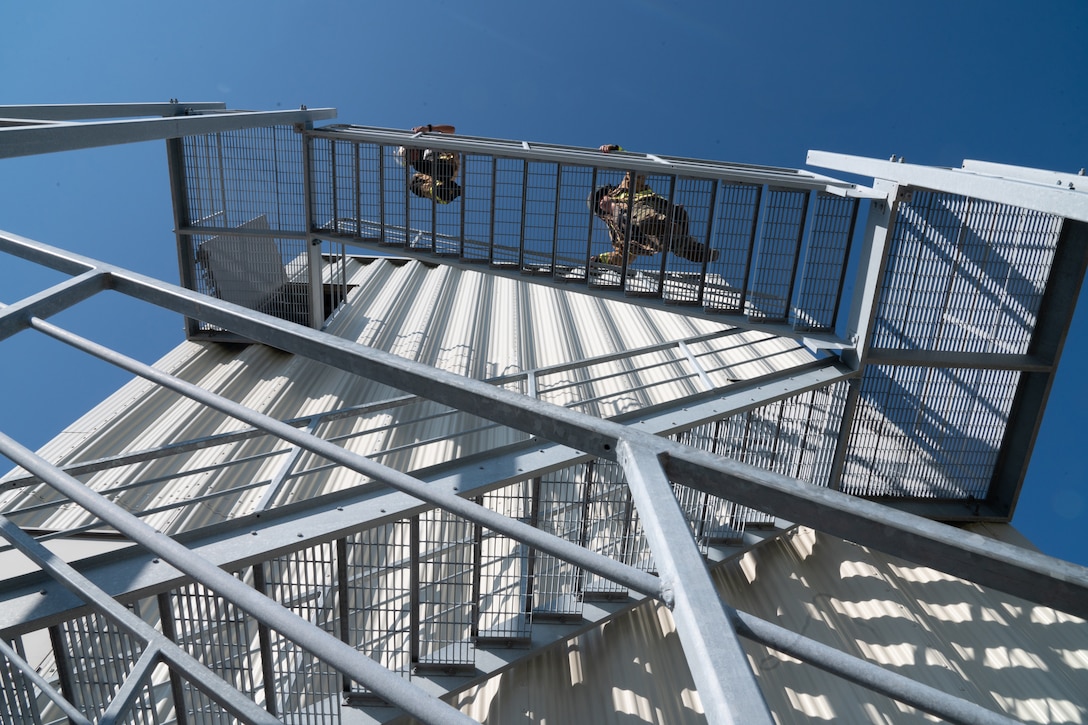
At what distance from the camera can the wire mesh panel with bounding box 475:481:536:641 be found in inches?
183

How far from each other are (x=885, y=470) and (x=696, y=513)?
244cm

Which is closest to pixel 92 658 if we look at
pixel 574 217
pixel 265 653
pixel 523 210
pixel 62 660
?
pixel 62 660

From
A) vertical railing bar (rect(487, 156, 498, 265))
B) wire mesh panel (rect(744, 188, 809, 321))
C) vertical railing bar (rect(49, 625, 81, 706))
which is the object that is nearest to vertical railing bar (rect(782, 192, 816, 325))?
wire mesh panel (rect(744, 188, 809, 321))

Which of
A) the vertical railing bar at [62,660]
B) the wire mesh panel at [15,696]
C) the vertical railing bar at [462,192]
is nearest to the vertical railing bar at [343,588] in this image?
the vertical railing bar at [62,660]

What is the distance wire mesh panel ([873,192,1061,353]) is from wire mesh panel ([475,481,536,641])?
141 inches

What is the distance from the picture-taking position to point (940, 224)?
579cm

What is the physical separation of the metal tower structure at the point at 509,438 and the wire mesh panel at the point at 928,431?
3 centimetres

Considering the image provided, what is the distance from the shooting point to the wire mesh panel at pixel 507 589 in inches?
183

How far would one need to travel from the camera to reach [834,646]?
5.53 metres

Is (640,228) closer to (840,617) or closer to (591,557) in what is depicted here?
(840,617)

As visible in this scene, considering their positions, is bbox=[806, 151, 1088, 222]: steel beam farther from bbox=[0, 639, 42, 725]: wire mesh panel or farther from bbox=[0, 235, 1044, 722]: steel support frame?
bbox=[0, 639, 42, 725]: wire mesh panel

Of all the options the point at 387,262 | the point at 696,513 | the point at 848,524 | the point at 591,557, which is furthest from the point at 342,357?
the point at 387,262

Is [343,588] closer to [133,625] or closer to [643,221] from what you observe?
[133,625]

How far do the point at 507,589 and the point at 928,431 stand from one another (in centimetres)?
442
